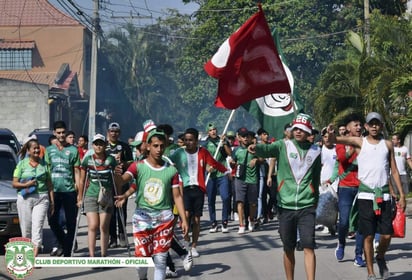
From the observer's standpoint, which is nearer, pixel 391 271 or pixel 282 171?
pixel 282 171

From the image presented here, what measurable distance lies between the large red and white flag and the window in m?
48.8

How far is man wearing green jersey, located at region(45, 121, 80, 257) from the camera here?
13.4m

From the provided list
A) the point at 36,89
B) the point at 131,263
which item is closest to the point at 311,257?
the point at 131,263

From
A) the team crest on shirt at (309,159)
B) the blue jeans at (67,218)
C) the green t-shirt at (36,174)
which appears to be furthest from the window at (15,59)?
the team crest on shirt at (309,159)

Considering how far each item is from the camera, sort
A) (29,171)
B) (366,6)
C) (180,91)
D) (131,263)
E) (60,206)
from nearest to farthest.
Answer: (131,263)
(29,171)
(60,206)
(366,6)
(180,91)

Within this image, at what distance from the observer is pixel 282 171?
10.0 m

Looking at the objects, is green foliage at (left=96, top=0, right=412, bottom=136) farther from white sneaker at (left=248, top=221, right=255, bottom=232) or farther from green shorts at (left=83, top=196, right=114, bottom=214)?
green shorts at (left=83, top=196, right=114, bottom=214)

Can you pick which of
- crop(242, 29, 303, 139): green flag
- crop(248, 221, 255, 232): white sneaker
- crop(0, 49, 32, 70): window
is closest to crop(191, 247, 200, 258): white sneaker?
crop(248, 221, 255, 232): white sneaker

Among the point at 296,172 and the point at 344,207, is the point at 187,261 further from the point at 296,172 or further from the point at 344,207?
the point at 296,172

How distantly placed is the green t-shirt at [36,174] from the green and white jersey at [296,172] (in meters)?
3.90

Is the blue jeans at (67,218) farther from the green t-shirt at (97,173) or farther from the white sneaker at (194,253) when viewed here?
the white sneaker at (194,253)

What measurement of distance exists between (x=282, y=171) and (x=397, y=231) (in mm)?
2152

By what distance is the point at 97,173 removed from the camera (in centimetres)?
1237

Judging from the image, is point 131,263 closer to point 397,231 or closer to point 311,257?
point 311,257
